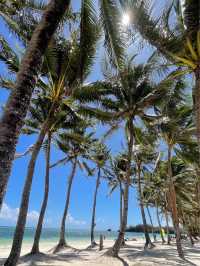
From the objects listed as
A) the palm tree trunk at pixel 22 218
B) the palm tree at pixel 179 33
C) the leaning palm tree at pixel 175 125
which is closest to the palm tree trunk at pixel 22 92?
the palm tree at pixel 179 33

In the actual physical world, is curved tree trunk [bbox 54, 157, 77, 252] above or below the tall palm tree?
below

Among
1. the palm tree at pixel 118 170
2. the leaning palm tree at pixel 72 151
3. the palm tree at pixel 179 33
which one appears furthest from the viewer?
the palm tree at pixel 118 170

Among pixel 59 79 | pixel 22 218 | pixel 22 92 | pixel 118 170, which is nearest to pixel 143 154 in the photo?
pixel 118 170

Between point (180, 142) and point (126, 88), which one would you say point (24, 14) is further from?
point (180, 142)

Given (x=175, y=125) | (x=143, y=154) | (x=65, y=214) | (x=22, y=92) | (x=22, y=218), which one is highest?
(x=143, y=154)

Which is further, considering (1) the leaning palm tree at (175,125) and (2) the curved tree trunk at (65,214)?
(2) the curved tree trunk at (65,214)

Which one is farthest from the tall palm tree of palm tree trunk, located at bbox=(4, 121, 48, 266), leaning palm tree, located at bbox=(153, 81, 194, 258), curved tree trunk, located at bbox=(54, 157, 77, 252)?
curved tree trunk, located at bbox=(54, 157, 77, 252)

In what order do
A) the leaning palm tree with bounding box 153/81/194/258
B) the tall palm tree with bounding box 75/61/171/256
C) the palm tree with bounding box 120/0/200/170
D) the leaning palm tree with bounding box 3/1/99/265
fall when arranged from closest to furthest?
the palm tree with bounding box 120/0/200/170 → the leaning palm tree with bounding box 3/1/99/265 → the leaning palm tree with bounding box 153/81/194/258 → the tall palm tree with bounding box 75/61/171/256

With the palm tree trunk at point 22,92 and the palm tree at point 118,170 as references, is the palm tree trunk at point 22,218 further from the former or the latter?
the palm tree at point 118,170

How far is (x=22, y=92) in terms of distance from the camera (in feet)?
12.9

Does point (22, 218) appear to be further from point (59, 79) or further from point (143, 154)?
point (143, 154)

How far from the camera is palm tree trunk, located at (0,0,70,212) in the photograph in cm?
350

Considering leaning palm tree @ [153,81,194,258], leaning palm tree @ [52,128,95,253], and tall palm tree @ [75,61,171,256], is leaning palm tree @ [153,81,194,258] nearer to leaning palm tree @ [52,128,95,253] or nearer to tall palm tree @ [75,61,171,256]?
tall palm tree @ [75,61,171,256]

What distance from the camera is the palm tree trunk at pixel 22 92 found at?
3.50 meters
